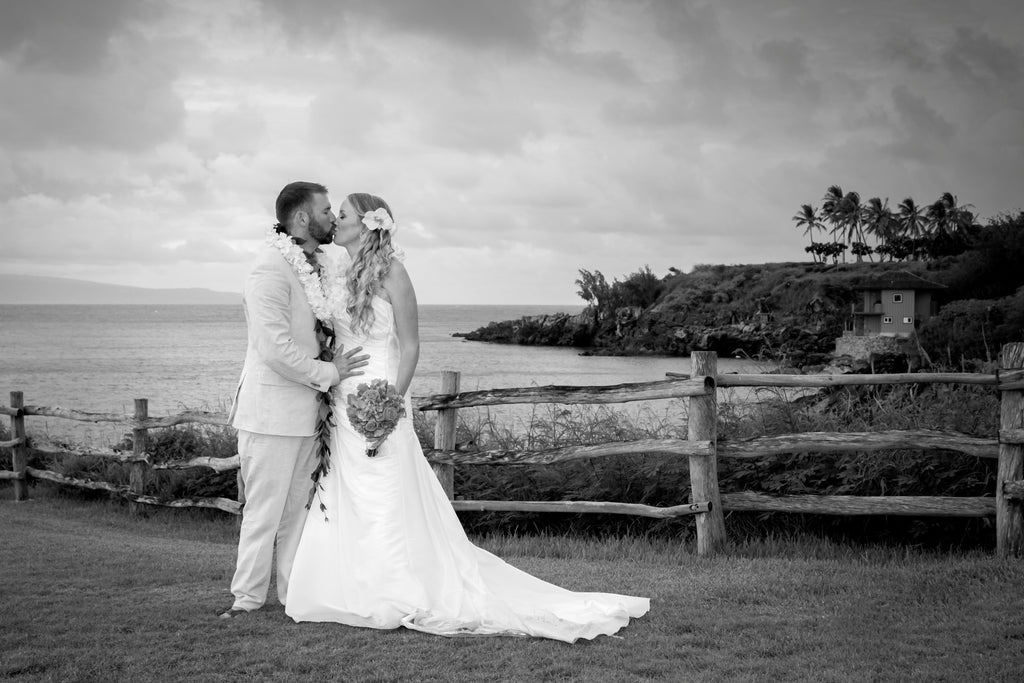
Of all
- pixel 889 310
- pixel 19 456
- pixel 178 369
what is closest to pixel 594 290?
pixel 889 310

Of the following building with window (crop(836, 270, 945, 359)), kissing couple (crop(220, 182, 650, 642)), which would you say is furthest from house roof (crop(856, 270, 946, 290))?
kissing couple (crop(220, 182, 650, 642))

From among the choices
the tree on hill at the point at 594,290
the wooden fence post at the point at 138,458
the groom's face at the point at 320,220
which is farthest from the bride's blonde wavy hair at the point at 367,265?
the tree on hill at the point at 594,290

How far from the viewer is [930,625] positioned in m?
4.88

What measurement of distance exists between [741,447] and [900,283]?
202ft

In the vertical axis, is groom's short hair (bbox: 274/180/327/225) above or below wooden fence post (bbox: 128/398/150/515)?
above

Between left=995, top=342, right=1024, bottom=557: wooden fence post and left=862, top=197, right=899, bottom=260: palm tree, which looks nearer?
left=995, top=342, right=1024, bottom=557: wooden fence post

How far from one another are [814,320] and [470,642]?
76.9 meters

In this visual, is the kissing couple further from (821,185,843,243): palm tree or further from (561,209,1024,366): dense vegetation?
(821,185,843,243): palm tree

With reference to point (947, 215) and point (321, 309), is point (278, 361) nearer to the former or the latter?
point (321, 309)

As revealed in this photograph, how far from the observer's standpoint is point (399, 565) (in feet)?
15.8

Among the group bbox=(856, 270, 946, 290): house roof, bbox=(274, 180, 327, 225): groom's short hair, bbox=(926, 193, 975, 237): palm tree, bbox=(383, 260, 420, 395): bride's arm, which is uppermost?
bbox=(926, 193, 975, 237): palm tree

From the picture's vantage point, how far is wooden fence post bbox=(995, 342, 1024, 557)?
20.6 ft

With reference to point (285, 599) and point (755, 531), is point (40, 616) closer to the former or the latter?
point (285, 599)

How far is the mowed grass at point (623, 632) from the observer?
4.17 m
